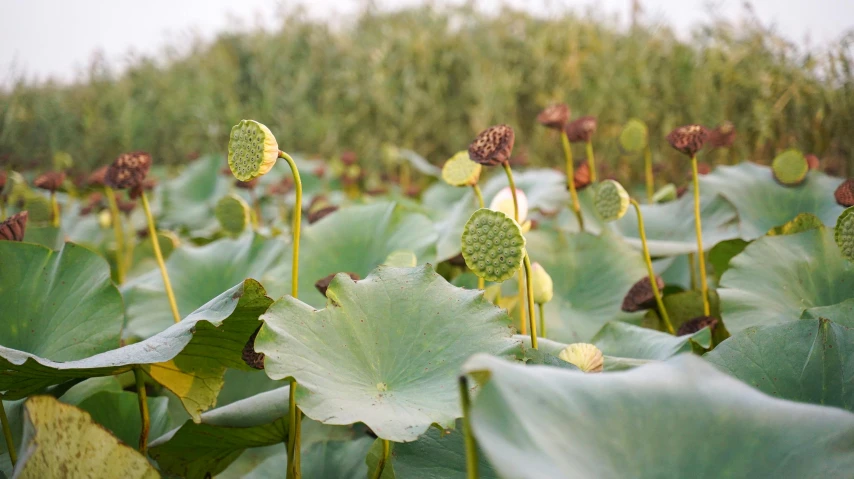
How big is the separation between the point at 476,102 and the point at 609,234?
106 inches

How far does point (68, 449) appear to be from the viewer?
0.66 metres

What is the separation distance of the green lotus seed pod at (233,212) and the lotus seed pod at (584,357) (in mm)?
998

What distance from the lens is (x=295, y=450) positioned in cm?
84

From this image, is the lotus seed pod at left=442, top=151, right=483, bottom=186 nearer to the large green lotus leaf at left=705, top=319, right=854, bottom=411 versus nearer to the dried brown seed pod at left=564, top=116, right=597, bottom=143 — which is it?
the dried brown seed pod at left=564, top=116, right=597, bottom=143

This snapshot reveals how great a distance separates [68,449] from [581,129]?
1.07m

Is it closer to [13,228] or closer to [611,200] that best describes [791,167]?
[611,200]

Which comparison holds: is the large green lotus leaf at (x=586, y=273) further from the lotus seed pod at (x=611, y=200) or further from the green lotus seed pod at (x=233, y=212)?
the green lotus seed pod at (x=233, y=212)

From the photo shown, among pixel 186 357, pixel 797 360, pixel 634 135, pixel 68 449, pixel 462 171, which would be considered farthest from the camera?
pixel 634 135

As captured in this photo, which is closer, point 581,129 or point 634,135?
point 581,129

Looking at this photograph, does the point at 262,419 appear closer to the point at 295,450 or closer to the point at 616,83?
the point at 295,450

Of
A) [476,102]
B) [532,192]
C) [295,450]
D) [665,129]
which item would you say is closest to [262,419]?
[295,450]

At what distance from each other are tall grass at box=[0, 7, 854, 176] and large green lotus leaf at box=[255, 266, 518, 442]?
171 centimetres

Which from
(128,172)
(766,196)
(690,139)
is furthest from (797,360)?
(128,172)

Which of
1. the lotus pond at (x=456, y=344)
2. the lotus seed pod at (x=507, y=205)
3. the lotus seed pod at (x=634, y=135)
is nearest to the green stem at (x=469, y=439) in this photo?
the lotus pond at (x=456, y=344)
